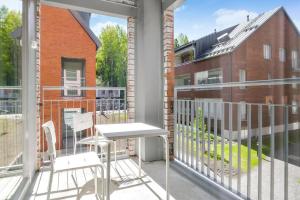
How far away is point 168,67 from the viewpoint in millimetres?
3428

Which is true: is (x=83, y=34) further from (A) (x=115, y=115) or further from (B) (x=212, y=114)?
(B) (x=212, y=114)

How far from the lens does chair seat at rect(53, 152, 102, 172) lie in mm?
1813

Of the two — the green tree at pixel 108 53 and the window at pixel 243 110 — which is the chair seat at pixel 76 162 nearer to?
the window at pixel 243 110

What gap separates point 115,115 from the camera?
4.14m

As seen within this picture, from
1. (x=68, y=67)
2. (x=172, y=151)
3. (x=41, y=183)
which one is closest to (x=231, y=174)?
(x=172, y=151)

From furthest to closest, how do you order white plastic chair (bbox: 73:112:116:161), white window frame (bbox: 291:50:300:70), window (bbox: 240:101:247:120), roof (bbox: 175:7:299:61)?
white plastic chair (bbox: 73:112:116:161) < roof (bbox: 175:7:299:61) < window (bbox: 240:101:247:120) < white window frame (bbox: 291:50:300:70)

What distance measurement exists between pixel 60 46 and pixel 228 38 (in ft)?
19.4

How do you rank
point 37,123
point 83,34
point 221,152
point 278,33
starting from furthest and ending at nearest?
1. point 83,34
2. point 37,123
3. point 221,152
4. point 278,33

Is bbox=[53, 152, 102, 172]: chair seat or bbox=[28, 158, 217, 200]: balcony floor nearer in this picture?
bbox=[53, 152, 102, 172]: chair seat

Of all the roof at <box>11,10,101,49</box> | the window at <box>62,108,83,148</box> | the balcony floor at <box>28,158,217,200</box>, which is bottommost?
the balcony floor at <box>28,158,217,200</box>

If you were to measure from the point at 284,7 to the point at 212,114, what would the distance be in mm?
1302

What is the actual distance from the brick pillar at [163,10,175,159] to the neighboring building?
1.33ft

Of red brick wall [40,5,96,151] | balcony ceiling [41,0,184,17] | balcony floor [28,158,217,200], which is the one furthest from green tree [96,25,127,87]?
balcony floor [28,158,217,200]

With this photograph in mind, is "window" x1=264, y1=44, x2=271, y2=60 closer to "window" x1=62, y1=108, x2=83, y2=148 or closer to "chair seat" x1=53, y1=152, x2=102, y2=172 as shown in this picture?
"chair seat" x1=53, y1=152, x2=102, y2=172
